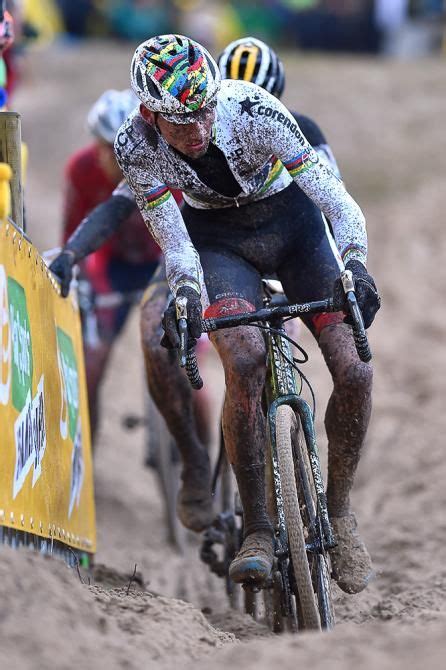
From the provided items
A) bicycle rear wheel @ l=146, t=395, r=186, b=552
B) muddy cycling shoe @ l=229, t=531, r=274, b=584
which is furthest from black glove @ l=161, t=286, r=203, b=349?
bicycle rear wheel @ l=146, t=395, r=186, b=552

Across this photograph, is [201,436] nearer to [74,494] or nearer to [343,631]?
[74,494]

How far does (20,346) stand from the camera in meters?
4.80

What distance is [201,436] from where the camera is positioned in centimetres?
755

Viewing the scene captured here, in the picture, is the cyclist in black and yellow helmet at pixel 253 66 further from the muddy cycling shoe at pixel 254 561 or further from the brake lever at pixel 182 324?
the muddy cycling shoe at pixel 254 561

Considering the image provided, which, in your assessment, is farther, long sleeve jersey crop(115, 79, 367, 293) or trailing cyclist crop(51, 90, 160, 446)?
trailing cyclist crop(51, 90, 160, 446)

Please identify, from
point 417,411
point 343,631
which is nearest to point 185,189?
point 343,631

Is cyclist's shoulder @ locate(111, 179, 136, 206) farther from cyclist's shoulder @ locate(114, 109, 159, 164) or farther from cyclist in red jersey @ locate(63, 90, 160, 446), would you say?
cyclist's shoulder @ locate(114, 109, 159, 164)

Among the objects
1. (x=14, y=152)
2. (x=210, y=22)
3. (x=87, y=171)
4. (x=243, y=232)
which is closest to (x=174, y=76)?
(x=14, y=152)

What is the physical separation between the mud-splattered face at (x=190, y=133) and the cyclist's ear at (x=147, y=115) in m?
0.06

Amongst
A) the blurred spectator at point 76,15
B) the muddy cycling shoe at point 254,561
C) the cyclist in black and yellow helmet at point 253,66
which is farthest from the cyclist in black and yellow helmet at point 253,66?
the blurred spectator at point 76,15

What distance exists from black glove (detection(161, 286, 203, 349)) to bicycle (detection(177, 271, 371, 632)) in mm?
30

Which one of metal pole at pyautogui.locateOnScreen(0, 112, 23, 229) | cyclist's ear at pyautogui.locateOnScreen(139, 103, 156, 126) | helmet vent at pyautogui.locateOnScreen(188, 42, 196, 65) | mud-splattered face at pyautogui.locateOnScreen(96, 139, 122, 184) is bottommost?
metal pole at pyautogui.locateOnScreen(0, 112, 23, 229)

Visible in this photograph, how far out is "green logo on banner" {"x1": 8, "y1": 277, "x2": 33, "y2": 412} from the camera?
4.64 metres

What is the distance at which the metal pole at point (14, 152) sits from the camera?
5008 millimetres
